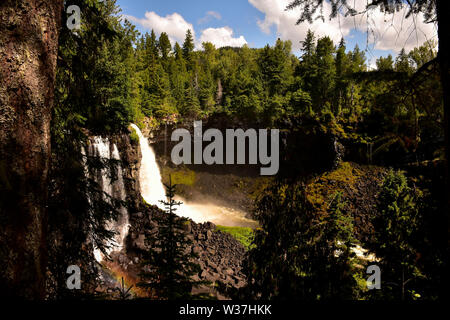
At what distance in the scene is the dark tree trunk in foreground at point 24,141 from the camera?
182 cm

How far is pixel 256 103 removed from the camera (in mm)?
33219

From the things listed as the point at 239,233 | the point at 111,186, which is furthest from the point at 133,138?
the point at 239,233

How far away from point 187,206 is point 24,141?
1108 inches

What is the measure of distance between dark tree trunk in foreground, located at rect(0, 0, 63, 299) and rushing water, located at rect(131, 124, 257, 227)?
2360cm

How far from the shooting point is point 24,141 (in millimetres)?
1947

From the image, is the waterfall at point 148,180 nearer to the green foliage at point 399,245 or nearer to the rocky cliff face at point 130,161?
the rocky cliff face at point 130,161

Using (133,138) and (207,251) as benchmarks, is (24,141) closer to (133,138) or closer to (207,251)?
(207,251)

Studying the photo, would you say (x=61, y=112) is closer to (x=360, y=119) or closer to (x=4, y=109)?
(x=4, y=109)

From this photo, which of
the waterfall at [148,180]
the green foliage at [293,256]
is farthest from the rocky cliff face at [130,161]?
the green foliage at [293,256]

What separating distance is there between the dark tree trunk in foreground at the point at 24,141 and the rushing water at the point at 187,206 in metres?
23.6

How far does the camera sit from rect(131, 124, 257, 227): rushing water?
1009 inches

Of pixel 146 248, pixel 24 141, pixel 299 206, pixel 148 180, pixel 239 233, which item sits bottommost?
pixel 239 233

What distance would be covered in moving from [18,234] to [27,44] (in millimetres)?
1600
